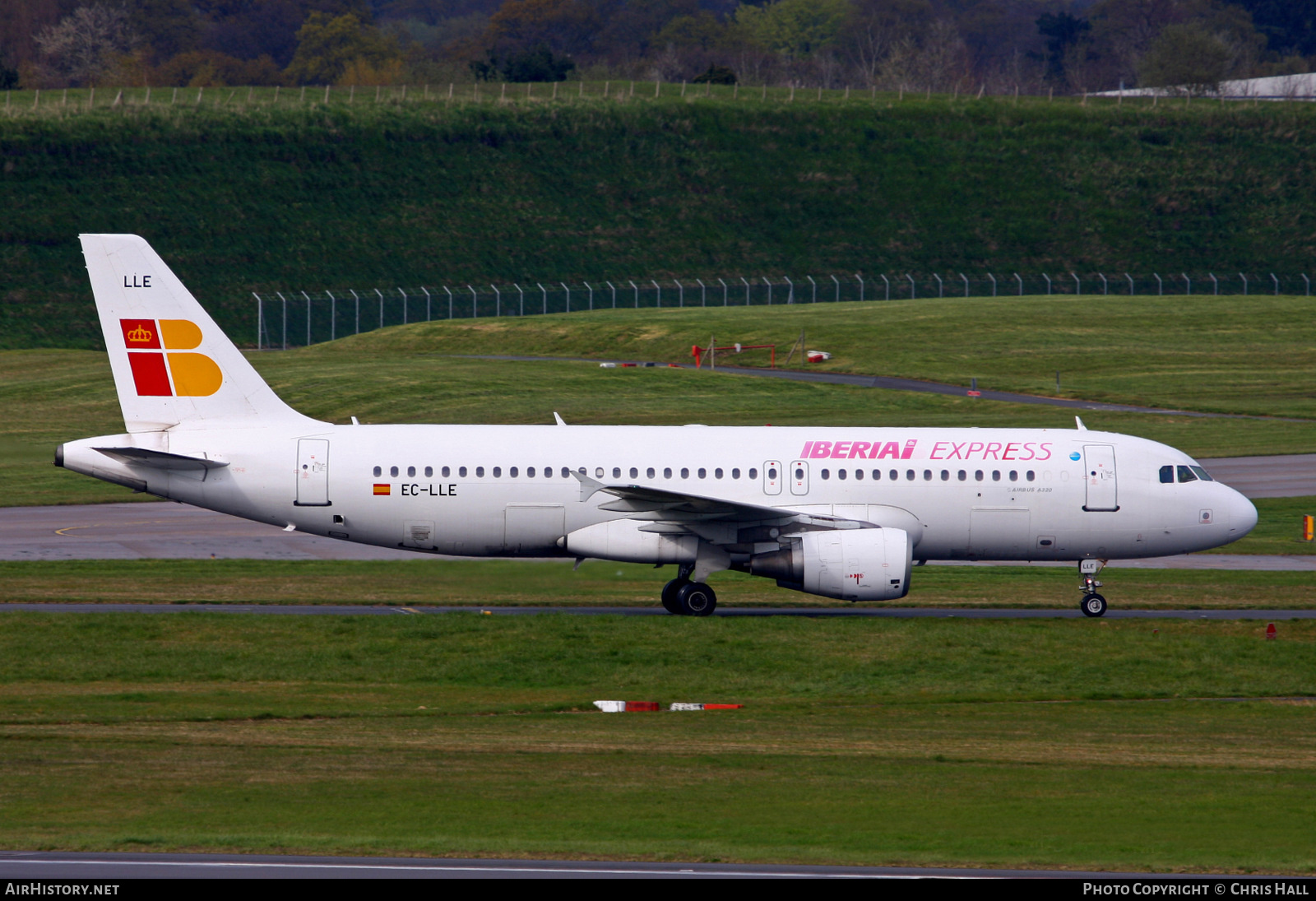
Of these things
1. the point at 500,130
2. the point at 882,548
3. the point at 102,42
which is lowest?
the point at 882,548

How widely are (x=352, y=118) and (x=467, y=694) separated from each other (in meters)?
108

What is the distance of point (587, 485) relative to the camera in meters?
29.1

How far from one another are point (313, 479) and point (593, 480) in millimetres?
5478

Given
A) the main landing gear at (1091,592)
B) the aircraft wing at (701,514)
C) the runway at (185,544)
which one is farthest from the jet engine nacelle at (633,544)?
the main landing gear at (1091,592)

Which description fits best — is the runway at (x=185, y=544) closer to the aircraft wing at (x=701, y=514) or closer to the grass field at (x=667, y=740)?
the aircraft wing at (x=701, y=514)

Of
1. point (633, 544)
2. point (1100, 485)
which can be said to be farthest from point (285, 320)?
point (1100, 485)

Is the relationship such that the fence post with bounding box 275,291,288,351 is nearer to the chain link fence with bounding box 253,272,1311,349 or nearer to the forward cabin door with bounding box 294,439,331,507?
the chain link fence with bounding box 253,272,1311,349

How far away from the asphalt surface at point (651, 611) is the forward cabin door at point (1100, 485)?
7.30ft

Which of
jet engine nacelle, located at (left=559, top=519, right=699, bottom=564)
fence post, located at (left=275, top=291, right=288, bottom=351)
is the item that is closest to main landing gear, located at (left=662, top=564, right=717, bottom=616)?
jet engine nacelle, located at (left=559, top=519, right=699, bottom=564)

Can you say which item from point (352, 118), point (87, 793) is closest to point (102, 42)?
point (352, 118)

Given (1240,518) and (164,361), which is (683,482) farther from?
(1240,518)

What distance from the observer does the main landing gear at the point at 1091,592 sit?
3103 cm

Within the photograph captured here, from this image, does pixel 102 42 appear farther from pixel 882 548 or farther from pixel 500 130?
pixel 882 548

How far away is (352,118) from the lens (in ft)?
413
